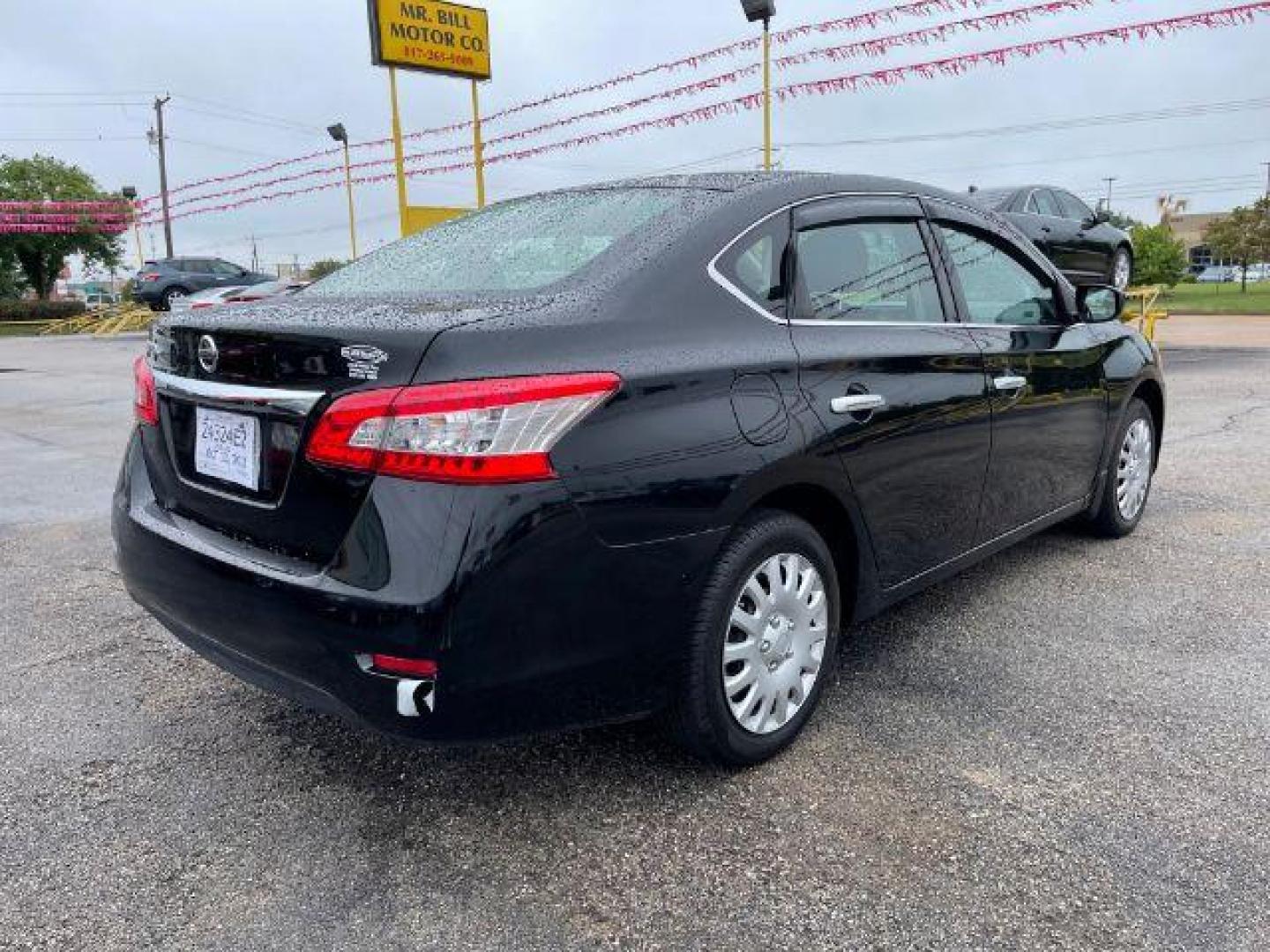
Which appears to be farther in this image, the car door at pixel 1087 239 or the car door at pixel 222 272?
the car door at pixel 222 272

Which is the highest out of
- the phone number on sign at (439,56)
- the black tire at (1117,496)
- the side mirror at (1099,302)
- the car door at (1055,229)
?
the phone number on sign at (439,56)

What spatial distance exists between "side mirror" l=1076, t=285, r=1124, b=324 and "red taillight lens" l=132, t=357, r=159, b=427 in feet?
11.2

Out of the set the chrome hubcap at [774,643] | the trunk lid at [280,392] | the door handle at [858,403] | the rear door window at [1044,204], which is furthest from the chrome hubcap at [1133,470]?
the rear door window at [1044,204]

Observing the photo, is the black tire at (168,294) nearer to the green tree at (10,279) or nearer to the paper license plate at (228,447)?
the paper license plate at (228,447)

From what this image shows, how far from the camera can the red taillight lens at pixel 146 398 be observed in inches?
105

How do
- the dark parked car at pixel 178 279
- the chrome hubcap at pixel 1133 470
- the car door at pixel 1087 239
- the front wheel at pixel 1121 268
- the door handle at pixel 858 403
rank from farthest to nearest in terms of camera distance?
the dark parked car at pixel 178 279, the front wheel at pixel 1121 268, the car door at pixel 1087 239, the chrome hubcap at pixel 1133 470, the door handle at pixel 858 403

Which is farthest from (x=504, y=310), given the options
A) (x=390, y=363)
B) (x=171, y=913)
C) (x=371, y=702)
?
(x=171, y=913)

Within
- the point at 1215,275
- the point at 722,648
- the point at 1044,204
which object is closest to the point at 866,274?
the point at 722,648

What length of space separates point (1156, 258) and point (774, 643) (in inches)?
1839

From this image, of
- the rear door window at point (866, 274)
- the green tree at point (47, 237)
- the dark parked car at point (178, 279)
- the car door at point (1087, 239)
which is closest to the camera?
the rear door window at point (866, 274)

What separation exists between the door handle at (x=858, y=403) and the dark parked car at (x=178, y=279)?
26.5 m

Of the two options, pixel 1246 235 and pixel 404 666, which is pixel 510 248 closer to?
pixel 404 666

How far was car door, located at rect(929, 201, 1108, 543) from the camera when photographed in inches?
134

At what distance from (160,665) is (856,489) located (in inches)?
92.8
